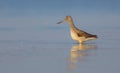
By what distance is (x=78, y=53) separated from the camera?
10805mm

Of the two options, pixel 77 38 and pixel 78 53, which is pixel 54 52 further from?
pixel 77 38

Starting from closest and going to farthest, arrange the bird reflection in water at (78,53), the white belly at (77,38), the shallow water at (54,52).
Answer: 1. the shallow water at (54,52)
2. the bird reflection in water at (78,53)
3. the white belly at (77,38)

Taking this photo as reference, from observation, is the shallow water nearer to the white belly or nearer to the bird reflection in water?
the bird reflection in water

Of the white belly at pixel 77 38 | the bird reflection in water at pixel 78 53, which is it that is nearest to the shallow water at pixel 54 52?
the bird reflection in water at pixel 78 53

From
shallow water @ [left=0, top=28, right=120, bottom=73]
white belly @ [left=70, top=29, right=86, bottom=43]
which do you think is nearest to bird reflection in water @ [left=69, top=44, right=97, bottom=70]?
shallow water @ [left=0, top=28, right=120, bottom=73]

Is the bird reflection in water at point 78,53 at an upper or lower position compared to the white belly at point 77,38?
lower

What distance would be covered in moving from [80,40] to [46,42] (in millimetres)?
798

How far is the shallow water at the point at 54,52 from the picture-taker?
9.20m

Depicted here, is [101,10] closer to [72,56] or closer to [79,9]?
[79,9]

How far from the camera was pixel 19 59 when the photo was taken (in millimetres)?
10055

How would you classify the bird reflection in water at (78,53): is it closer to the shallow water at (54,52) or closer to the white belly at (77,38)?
the shallow water at (54,52)

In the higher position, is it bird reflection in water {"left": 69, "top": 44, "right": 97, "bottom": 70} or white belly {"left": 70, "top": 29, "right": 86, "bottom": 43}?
white belly {"left": 70, "top": 29, "right": 86, "bottom": 43}

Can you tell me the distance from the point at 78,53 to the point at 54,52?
0.42m

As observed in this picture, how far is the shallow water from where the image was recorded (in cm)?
920
